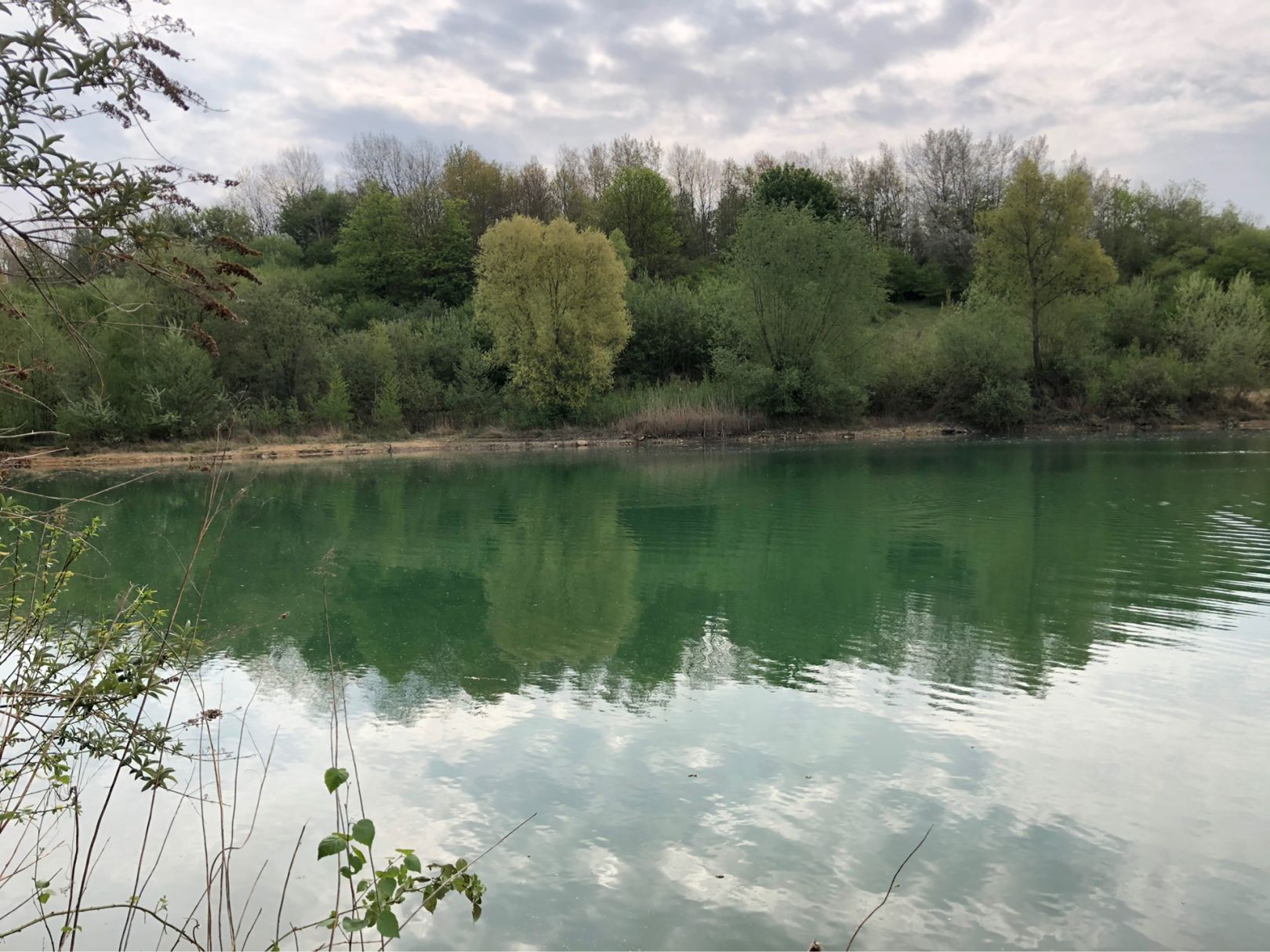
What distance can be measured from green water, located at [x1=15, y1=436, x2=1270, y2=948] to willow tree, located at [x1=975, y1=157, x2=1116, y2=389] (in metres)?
27.0

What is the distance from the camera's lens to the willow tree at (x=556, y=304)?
4184 cm

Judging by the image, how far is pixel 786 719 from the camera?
680 centimetres

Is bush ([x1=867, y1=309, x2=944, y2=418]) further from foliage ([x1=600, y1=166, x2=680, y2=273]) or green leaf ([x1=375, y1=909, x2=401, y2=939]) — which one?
green leaf ([x1=375, y1=909, x2=401, y2=939])

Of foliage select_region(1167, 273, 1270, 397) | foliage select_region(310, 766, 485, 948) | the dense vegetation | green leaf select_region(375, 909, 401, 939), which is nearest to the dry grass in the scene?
the dense vegetation

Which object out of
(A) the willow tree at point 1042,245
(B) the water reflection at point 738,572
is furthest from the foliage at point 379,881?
(A) the willow tree at point 1042,245

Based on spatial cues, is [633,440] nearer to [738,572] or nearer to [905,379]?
[905,379]

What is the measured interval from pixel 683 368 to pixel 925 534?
33214mm

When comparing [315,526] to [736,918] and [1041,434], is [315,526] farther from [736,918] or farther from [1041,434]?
[1041,434]

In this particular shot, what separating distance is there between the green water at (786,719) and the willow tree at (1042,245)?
26963 millimetres

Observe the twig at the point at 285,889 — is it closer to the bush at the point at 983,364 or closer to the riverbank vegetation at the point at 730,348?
the riverbank vegetation at the point at 730,348

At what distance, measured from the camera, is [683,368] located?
156 feet

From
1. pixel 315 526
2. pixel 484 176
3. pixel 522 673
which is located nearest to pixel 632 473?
pixel 315 526

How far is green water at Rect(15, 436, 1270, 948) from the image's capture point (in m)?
4.39

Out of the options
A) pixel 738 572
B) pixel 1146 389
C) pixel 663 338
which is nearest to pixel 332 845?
pixel 738 572
